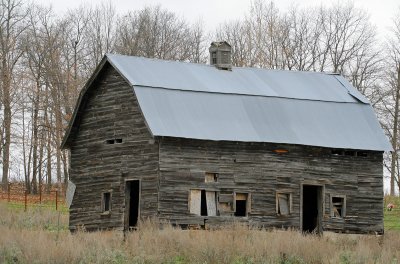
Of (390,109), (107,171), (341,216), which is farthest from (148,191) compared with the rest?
(390,109)

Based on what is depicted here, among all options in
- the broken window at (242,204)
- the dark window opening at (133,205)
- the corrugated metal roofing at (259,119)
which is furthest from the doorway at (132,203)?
the broken window at (242,204)

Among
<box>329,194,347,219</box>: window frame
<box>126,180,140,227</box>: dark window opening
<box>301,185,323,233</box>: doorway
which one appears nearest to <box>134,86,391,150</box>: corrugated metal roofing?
<box>329,194,347,219</box>: window frame

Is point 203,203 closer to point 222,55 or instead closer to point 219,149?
point 219,149

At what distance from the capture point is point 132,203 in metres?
36.2

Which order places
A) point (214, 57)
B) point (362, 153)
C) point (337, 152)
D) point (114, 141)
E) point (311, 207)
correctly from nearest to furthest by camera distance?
point (114, 141) → point (337, 152) → point (362, 153) → point (311, 207) → point (214, 57)

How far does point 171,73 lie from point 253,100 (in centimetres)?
296

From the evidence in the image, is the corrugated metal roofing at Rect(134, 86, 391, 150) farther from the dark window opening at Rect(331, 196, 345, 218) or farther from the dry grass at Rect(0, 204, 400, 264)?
the dry grass at Rect(0, 204, 400, 264)

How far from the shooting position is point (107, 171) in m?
35.8

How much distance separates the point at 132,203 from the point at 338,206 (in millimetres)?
7268

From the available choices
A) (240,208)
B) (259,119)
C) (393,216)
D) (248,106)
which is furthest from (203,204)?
(393,216)

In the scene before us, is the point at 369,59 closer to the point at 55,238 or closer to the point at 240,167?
the point at 240,167

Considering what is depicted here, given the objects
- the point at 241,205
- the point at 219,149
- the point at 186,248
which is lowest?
the point at 186,248

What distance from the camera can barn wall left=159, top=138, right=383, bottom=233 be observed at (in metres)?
34.0

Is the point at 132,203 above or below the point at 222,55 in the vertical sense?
below
